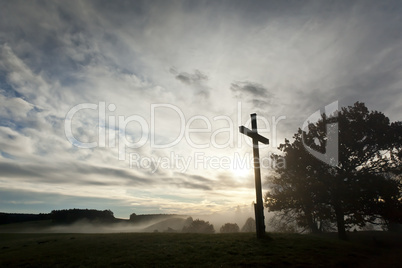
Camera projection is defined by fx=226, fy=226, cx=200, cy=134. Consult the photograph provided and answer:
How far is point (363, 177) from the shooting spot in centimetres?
2195

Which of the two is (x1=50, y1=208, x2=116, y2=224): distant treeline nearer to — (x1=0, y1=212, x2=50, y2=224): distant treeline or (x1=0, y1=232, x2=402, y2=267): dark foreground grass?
(x1=0, y1=212, x2=50, y2=224): distant treeline

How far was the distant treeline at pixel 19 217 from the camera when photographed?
192ft

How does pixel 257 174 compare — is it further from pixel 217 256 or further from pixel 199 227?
pixel 199 227

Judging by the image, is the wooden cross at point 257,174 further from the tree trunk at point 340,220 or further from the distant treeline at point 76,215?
the distant treeline at point 76,215

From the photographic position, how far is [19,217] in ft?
199

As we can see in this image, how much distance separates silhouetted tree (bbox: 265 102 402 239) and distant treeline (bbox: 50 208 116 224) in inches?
2182

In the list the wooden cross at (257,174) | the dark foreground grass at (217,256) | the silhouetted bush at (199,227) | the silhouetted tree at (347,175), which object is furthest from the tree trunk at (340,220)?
the silhouetted bush at (199,227)

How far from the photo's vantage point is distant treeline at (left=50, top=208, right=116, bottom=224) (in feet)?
191

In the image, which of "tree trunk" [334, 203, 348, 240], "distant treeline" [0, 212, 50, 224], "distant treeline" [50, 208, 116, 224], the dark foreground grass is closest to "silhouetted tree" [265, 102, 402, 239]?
"tree trunk" [334, 203, 348, 240]

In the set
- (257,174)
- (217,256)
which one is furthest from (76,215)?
(217,256)

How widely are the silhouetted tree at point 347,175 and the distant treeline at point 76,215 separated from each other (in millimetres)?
55421

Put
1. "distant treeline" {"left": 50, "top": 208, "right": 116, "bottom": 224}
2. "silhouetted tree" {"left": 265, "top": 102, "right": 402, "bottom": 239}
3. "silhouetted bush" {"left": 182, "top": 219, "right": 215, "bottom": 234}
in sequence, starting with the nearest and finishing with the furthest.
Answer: "silhouetted tree" {"left": 265, "top": 102, "right": 402, "bottom": 239}, "distant treeline" {"left": 50, "top": 208, "right": 116, "bottom": 224}, "silhouetted bush" {"left": 182, "top": 219, "right": 215, "bottom": 234}

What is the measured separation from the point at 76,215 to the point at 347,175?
210 feet

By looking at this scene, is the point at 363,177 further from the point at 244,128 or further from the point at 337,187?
the point at 244,128
